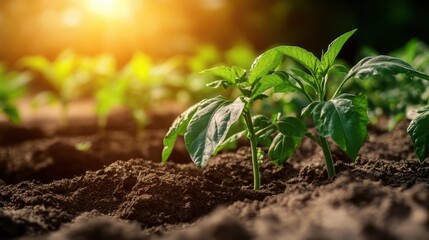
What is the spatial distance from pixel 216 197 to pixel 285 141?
0.43m

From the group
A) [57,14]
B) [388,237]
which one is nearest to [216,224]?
[388,237]

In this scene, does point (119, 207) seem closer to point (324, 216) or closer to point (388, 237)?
point (324, 216)

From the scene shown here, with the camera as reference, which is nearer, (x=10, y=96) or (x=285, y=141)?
(x=285, y=141)

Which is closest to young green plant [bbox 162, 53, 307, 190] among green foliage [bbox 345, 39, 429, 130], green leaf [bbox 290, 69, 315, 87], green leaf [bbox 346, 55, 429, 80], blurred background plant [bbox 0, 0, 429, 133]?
green leaf [bbox 290, 69, 315, 87]

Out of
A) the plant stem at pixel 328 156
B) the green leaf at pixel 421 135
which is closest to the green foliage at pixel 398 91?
the green leaf at pixel 421 135

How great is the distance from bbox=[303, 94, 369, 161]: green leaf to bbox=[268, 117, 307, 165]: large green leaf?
194mm

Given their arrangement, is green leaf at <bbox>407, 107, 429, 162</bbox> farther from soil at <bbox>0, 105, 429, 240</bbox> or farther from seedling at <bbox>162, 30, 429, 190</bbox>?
seedling at <bbox>162, 30, 429, 190</bbox>

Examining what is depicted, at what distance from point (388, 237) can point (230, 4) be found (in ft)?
26.6

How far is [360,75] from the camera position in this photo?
275cm

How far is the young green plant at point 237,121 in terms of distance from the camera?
265cm

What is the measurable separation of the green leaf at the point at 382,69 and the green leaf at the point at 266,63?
1.10ft

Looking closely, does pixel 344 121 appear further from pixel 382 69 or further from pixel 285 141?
pixel 285 141

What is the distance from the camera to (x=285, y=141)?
9.92 ft

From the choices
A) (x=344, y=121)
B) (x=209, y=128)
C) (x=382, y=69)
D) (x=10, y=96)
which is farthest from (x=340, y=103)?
(x=10, y=96)
